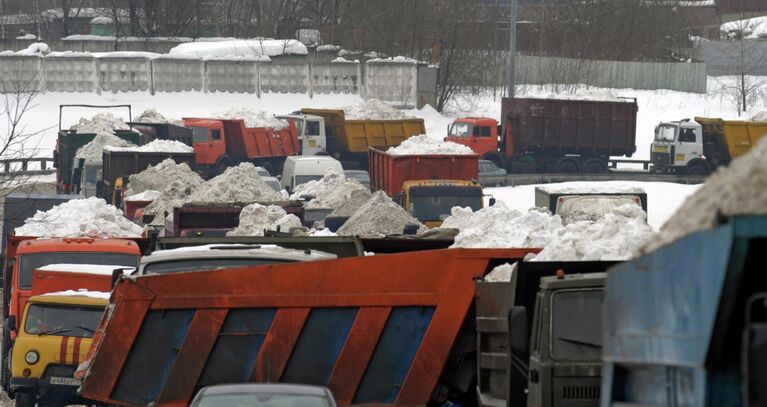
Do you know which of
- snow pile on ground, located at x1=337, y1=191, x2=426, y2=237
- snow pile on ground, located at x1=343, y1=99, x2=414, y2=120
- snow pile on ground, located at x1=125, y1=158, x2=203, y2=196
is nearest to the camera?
snow pile on ground, located at x1=337, y1=191, x2=426, y2=237

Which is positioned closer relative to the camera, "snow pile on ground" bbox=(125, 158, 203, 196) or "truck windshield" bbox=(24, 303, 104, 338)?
"truck windshield" bbox=(24, 303, 104, 338)

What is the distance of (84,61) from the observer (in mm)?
62000

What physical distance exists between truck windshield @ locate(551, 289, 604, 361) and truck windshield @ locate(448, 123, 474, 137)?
39061 mm

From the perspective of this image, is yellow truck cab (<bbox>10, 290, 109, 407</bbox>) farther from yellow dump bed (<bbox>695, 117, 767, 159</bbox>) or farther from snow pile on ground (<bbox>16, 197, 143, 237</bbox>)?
yellow dump bed (<bbox>695, 117, 767, 159</bbox>)

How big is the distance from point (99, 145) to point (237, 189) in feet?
45.7

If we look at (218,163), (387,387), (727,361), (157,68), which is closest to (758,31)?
(157,68)

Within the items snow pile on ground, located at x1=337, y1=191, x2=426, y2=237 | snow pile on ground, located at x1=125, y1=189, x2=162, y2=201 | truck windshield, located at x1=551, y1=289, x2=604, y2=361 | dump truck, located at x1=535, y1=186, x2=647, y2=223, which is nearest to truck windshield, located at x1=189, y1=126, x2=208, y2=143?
snow pile on ground, located at x1=125, y1=189, x2=162, y2=201

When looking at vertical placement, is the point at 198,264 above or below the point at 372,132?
above

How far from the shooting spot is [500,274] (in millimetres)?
10281

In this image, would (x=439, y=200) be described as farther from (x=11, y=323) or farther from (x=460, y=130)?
(x=460, y=130)

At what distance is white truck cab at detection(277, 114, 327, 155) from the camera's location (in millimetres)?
48312

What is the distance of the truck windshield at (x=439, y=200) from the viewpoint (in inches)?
1044

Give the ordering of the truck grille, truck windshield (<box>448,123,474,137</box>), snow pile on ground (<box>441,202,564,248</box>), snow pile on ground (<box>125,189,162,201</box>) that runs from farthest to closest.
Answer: truck windshield (<box>448,123,474,137</box>) → snow pile on ground (<box>125,189,162,201</box>) → snow pile on ground (<box>441,202,564,248</box>) → the truck grille

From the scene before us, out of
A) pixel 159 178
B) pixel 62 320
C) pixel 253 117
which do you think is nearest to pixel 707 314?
pixel 62 320
